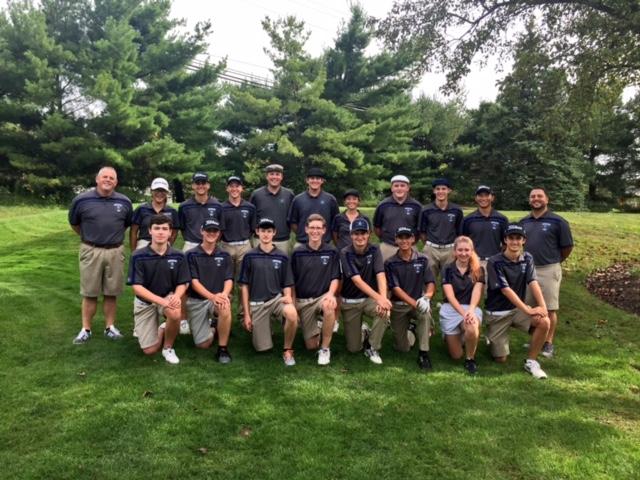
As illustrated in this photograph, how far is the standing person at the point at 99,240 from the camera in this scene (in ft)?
17.7

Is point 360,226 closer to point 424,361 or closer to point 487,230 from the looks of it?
point 424,361

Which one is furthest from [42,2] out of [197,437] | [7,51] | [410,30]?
[197,437]

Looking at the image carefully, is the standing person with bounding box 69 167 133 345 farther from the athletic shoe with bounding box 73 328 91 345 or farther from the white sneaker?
the white sneaker

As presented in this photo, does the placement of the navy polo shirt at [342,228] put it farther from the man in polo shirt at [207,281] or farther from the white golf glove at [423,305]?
the man in polo shirt at [207,281]

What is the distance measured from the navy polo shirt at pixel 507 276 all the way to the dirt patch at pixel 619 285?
11.4 ft

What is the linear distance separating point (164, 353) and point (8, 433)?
5.26 ft

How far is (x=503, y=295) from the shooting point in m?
5.38

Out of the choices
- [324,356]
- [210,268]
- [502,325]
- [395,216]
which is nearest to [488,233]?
[395,216]

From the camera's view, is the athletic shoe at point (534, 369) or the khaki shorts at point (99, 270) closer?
the athletic shoe at point (534, 369)

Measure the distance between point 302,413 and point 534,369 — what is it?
2.51 m

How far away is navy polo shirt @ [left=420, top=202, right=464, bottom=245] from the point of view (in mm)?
6316

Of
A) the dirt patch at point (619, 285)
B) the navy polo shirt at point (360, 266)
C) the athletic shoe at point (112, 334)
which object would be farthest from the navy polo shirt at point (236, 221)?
the dirt patch at point (619, 285)

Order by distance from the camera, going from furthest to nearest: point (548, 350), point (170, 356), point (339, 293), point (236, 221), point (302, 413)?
point (236, 221)
point (548, 350)
point (339, 293)
point (170, 356)
point (302, 413)

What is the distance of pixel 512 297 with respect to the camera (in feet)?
17.1
